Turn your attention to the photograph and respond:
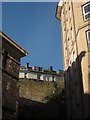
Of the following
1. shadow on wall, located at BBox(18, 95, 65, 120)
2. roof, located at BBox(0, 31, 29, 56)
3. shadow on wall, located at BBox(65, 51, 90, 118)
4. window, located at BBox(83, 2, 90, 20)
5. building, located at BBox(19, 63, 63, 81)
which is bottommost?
shadow on wall, located at BBox(18, 95, 65, 120)

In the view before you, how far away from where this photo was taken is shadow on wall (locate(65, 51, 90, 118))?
21.8 metres

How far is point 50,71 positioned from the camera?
74.5 metres

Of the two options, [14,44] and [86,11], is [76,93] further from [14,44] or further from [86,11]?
[86,11]

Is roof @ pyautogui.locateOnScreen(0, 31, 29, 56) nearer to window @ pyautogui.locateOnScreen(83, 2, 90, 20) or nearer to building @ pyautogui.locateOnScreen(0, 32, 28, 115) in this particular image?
building @ pyautogui.locateOnScreen(0, 32, 28, 115)

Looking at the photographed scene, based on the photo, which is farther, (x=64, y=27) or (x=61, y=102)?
(x=61, y=102)

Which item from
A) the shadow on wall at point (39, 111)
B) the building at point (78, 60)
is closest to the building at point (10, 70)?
the building at point (78, 60)

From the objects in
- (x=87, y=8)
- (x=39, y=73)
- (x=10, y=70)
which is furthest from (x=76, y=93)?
(x=39, y=73)

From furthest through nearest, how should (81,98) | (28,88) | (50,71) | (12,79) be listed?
(50,71) → (28,88) → (12,79) → (81,98)

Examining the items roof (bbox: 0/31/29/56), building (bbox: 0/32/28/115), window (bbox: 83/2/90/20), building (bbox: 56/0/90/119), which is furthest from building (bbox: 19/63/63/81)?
window (bbox: 83/2/90/20)

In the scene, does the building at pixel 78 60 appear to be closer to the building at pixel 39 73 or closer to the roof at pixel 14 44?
the roof at pixel 14 44

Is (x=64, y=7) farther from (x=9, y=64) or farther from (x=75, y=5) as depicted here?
(x=9, y=64)

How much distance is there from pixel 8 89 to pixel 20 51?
4.34 metres

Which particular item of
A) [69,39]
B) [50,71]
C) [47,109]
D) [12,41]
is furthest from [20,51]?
[50,71]

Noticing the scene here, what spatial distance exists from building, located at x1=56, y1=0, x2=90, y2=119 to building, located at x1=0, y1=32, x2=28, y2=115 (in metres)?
5.40
